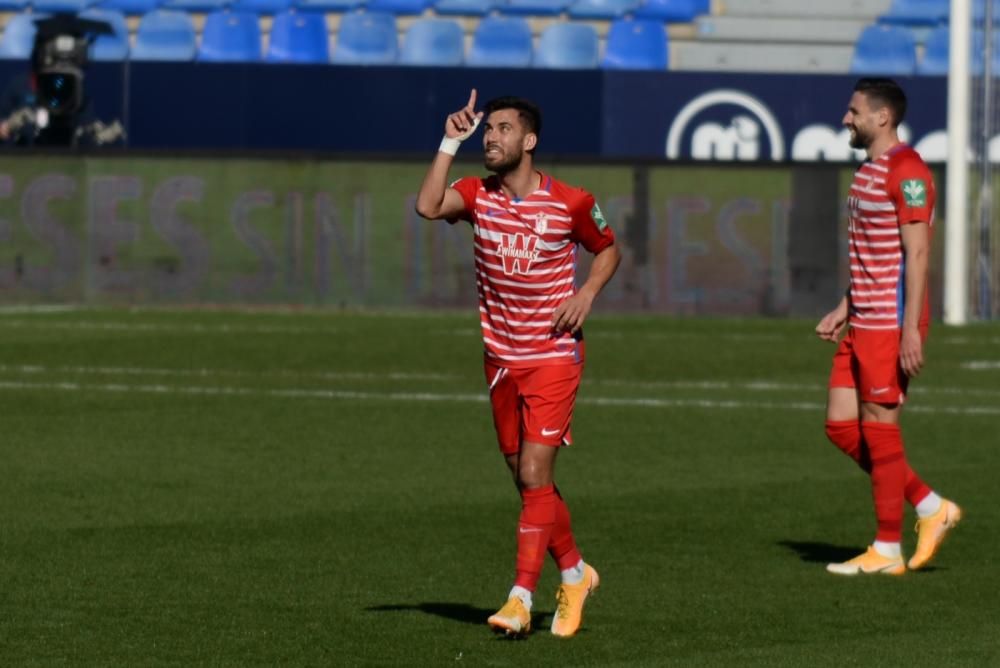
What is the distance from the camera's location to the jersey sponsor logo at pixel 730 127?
30.7m

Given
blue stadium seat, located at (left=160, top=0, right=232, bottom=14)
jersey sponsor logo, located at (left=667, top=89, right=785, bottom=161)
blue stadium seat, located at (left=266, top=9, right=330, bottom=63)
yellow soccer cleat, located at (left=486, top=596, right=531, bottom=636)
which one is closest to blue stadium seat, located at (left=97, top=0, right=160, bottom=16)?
blue stadium seat, located at (left=160, top=0, right=232, bottom=14)

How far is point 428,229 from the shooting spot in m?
27.3

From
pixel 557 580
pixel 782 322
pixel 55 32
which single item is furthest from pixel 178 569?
pixel 55 32

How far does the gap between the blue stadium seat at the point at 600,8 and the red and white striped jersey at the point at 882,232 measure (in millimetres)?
23877

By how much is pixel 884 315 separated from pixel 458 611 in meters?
2.37

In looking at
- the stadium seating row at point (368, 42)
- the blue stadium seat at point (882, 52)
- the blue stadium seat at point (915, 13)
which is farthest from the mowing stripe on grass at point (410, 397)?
the blue stadium seat at point (915, 13)

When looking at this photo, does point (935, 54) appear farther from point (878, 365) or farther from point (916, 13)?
point (878, 365)

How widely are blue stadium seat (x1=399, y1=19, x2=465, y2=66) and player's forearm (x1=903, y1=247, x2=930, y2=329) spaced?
75.8 feet

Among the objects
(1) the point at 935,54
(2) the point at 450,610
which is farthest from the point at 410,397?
(1) the point at 935,54

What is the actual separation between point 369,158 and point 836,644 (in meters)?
20.2

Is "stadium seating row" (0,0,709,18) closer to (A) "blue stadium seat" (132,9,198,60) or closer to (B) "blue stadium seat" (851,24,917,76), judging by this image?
(A) "blue stadium seat" (132,9,198,60)

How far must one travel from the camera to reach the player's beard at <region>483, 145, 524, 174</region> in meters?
7.88

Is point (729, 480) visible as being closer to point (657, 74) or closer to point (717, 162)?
point (717, 162)

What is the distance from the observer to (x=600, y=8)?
109ft
